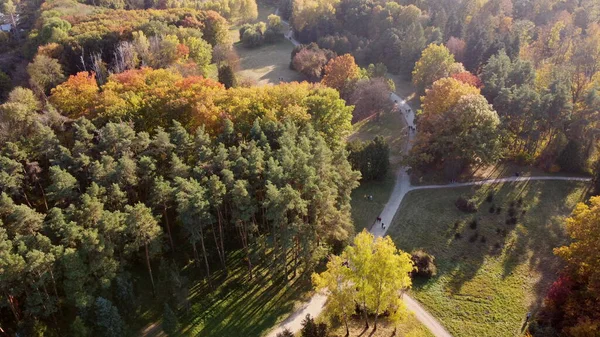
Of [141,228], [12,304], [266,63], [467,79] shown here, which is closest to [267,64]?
[266,63]

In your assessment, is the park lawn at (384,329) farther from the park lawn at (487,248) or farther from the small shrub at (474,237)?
A: the small shrub at (474,237)

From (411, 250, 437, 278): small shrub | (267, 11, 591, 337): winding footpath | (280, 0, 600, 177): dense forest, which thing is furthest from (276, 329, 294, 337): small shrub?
(280, 0, 600, 177): dense forest

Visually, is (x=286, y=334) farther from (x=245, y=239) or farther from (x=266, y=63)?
(x=266, y=63)

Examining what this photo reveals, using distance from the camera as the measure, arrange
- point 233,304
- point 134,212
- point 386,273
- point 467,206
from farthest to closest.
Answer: point 467,206, point 233,304, point 134,212, point 386,273

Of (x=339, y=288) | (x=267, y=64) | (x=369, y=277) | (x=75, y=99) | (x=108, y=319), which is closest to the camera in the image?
(x=369, y=277)

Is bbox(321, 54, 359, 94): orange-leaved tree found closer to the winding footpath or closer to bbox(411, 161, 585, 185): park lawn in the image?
the winding footpath

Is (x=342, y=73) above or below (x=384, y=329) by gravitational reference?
above

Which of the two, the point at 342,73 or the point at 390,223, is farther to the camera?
the point at 342,73

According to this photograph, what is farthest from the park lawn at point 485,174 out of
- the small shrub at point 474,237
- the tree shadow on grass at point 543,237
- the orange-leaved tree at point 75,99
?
the orange-leaved tree at point 75,99
